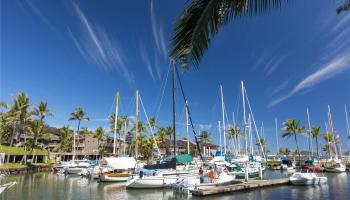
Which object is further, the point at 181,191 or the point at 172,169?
the point at 172,169

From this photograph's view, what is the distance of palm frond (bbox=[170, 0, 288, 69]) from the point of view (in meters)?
4.19

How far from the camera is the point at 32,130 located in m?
66.8

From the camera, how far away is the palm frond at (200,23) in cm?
419

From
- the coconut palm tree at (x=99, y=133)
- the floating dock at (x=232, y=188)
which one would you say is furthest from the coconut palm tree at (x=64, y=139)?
the floating dock at (x=232, y=188)

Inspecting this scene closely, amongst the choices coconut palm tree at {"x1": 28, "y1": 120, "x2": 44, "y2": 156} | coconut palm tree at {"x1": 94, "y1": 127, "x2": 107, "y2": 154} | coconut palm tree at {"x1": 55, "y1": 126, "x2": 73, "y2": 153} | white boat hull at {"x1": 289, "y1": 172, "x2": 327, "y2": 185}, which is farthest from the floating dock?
coconut palm tree at {"x1": 94, "y1": 127, "x2": 107, "y2": 154}

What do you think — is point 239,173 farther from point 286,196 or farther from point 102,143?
point 102,143

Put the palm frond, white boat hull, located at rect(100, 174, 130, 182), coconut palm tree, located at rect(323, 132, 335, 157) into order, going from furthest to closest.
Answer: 1. coconut palm tree, located at rect(323, 132, 335, 157)
2. white boat hull, located at rect(100, 174, 130, 182)
3. the palm frond

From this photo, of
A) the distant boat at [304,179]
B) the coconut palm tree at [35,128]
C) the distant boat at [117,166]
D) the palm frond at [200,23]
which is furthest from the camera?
the coconut palm tree at [35,128]

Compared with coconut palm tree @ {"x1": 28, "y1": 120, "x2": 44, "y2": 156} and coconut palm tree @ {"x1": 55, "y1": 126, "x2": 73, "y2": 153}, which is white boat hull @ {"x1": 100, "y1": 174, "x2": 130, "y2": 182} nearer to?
coconut palm tree @ {"x1": 28, "y1": 120, "x2": 44, "y2": 156}

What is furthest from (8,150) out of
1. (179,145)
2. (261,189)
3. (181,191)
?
(179,145)

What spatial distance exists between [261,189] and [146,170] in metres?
13.3

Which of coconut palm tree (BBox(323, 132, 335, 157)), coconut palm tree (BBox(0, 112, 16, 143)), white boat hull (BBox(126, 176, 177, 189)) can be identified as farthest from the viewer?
coconut palm tree (BBox(323, 132, 335, 157))

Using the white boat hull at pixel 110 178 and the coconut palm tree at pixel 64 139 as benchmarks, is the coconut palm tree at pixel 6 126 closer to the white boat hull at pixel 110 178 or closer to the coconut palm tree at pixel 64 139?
the coconut palm tree at pixel 64 139

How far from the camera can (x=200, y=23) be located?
420 cm
